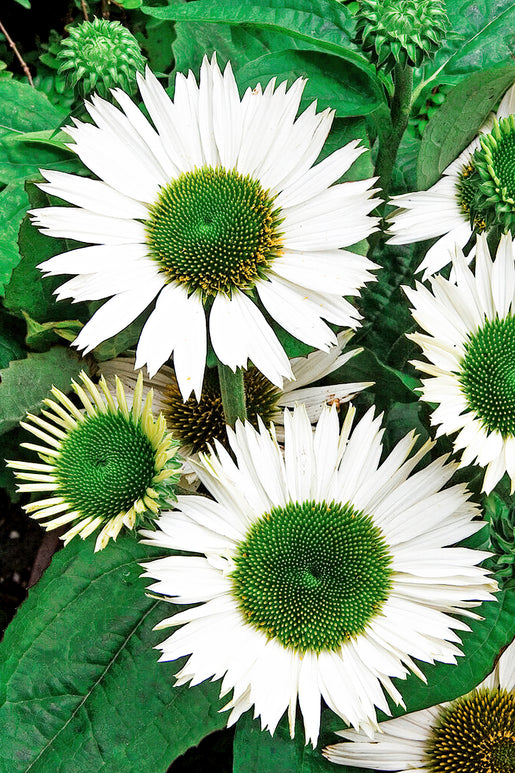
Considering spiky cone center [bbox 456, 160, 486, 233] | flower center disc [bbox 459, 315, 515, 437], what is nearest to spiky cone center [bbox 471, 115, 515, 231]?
spiky cone center [bbox 456, 160, 486, 233]

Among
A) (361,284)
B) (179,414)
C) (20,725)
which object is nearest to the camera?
(361,284)

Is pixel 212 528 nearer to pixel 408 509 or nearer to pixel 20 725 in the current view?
pixel 408 509

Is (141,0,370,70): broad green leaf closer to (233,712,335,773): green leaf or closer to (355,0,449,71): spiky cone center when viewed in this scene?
(355,0,449,71): spiky cone center

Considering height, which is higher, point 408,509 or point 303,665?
point 408,509

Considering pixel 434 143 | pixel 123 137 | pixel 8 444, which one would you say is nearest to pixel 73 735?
pixel 8 444

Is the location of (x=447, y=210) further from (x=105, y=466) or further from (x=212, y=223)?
(x=105, y=466)

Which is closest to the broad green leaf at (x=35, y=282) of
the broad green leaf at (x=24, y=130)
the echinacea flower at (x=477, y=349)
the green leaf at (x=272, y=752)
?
the broad green leaf at (x=24, y=130)
